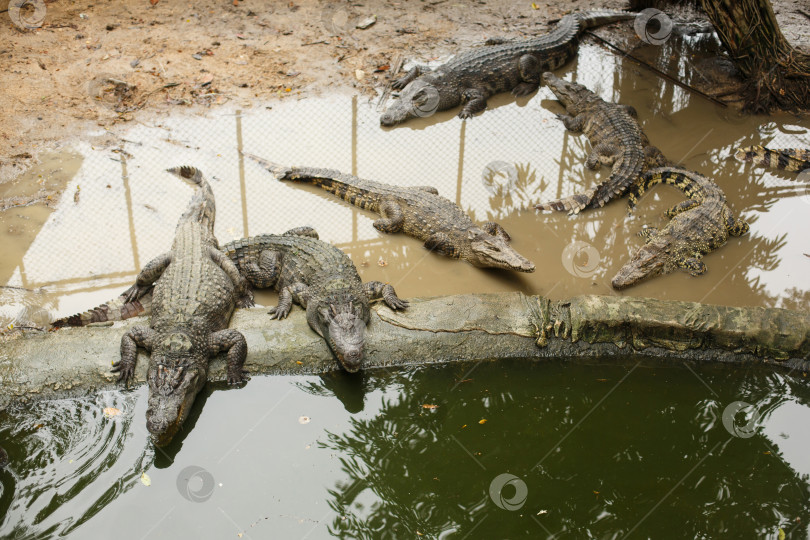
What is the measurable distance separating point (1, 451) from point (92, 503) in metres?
0.70

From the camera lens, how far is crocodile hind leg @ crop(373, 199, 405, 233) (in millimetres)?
5984

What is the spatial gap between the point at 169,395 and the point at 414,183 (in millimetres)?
3554

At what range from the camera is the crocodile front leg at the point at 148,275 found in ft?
16.6

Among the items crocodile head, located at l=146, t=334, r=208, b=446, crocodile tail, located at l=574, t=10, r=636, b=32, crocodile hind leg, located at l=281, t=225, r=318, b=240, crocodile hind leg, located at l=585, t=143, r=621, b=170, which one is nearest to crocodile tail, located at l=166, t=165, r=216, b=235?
crocodile hind leg, located at l=281, t=225, r=318, b=240

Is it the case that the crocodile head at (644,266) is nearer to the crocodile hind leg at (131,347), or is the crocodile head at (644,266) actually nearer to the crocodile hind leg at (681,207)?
the crocodile hind leg at (681,207)

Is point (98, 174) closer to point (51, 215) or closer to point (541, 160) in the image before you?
point (51, 215)

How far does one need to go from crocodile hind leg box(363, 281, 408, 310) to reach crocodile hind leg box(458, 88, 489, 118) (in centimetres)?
340

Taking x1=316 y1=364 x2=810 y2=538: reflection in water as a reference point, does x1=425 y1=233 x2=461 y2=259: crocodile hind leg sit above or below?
above

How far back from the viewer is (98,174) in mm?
6285

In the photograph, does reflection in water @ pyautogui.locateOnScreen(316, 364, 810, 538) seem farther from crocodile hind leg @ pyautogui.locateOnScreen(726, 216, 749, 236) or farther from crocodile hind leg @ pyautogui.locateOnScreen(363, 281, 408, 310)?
crocodile hind leg @ pyautogui.locateOnScreen(726, 216, 749, 236)

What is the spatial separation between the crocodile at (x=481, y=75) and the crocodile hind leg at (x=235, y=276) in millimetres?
2923

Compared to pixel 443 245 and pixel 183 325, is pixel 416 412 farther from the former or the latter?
pixel 443 245

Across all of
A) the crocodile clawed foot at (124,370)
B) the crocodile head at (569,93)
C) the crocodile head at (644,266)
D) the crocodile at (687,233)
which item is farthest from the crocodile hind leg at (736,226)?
the crocodile clawed foot at (124,370)

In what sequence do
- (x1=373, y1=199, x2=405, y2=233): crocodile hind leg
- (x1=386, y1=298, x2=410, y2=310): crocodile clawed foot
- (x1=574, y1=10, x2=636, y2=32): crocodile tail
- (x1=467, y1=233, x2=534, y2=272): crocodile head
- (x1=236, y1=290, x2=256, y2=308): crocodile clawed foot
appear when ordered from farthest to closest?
(x1=574, y1=10, x2=636, y2=32): crocodile tail
(x1=373, y1=199, x2=405, y2=233): crocodile hind leg
(x1=467, y1=233, x2=534, y2=272): crocodile head
(x1=236, y1=290, x2=256, y2=308): crocodile clawed foot
(x1=386, y1=298, x2=410, y2=310): crocodile clawed foot
